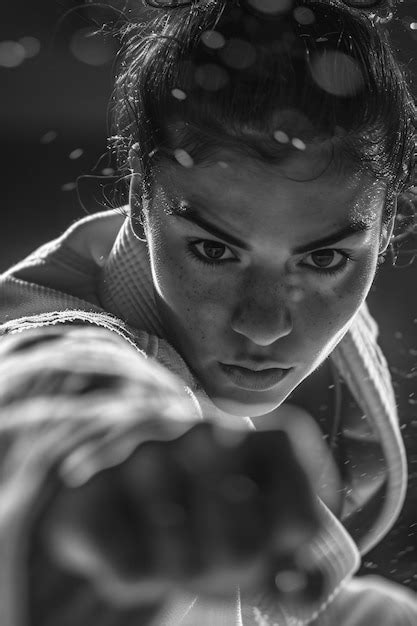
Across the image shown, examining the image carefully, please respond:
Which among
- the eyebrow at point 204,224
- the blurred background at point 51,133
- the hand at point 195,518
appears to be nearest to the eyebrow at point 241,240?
the eyebrow at point 204,224

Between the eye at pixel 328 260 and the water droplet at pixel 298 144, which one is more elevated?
the water droplet at pixel 298 144

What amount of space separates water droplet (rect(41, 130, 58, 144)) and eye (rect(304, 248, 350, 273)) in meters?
0.91

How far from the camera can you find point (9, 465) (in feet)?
0.51

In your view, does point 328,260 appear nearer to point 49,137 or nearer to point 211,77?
point 211,77

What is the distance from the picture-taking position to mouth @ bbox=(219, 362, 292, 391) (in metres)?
0.40

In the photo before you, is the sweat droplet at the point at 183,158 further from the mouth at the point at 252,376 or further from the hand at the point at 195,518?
the hand at the point at 195,518

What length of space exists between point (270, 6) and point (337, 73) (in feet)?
0.15

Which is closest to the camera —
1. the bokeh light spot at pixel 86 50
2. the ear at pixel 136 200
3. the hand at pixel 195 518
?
the hand at pixel 195 518

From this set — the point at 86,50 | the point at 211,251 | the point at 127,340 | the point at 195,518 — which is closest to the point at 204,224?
the point at 211,251

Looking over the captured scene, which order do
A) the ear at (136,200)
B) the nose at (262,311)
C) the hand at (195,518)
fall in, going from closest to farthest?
the hand at (195,518)
the nose at (262,311)
the ear at (136,200)

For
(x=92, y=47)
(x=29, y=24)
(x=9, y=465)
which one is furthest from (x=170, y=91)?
(x=29, y=24)

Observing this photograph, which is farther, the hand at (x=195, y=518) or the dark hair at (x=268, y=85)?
the dark hair at (x=268, y=85)

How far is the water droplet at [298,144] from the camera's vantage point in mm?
364

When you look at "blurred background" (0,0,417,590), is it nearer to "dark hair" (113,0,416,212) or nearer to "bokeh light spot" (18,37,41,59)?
"bokeh light spot" (18,37,41,59)
